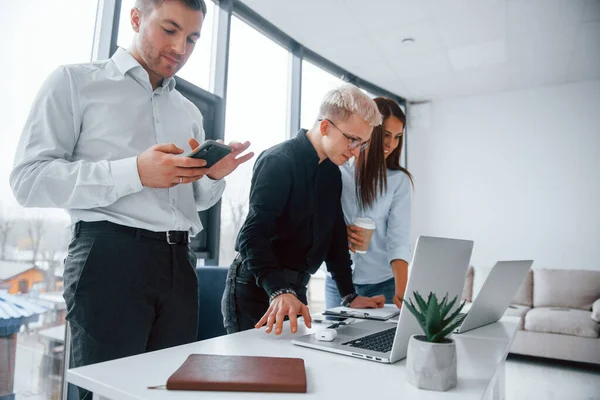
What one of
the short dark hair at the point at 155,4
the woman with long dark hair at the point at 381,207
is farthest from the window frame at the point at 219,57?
the woman with long dark hair at the point at 381,207

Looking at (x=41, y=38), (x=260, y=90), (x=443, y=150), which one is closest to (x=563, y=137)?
(x=443, y=150)

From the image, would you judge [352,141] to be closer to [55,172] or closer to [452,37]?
[55,172]

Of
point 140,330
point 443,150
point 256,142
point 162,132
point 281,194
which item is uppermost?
point 443,150

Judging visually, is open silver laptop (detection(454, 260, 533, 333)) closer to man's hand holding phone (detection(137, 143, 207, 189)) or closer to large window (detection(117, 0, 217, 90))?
man's hand holding phone (detection(137, 143, 207, 189))

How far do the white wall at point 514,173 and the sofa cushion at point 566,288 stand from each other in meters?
0.41

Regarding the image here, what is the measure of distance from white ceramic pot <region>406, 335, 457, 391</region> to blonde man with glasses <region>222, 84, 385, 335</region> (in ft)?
1.83

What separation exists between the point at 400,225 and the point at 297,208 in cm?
69

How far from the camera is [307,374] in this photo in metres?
0.75

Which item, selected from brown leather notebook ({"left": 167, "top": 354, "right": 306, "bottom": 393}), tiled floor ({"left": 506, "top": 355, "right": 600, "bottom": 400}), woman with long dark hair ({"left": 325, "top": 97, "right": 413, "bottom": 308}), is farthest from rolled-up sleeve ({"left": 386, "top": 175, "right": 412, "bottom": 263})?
tiled floor ({"left": 506, "top": 355, "right": 600, "bottom": 400})

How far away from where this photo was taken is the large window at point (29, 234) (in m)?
1.94

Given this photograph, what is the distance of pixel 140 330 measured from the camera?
1.06 metres

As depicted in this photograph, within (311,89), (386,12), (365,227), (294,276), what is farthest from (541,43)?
(294,276)

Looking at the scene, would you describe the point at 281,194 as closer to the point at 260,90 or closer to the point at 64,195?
the point at 64,195

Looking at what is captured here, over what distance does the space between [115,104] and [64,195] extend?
1.00ft
